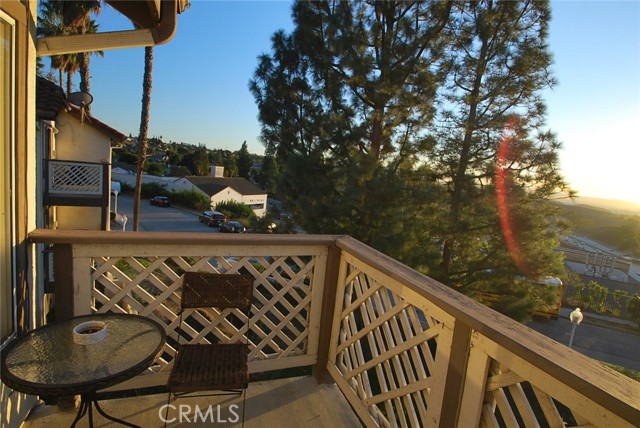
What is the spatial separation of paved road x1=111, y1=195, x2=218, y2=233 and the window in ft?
60.9

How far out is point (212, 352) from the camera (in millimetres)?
1871

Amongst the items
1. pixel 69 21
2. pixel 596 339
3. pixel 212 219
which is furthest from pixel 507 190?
pixel 212 219

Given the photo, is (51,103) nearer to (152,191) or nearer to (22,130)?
(22,130)

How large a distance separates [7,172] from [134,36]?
86 centimetres

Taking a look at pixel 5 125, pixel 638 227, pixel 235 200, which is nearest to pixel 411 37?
pixel 5 125

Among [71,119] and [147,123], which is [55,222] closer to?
[71,119]

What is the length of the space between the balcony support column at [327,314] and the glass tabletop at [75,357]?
1030mm

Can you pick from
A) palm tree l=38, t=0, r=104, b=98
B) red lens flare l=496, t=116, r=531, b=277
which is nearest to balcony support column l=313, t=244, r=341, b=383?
red lens flare l=496, t=116, r=531, b=277

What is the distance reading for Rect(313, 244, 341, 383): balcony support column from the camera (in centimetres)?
221

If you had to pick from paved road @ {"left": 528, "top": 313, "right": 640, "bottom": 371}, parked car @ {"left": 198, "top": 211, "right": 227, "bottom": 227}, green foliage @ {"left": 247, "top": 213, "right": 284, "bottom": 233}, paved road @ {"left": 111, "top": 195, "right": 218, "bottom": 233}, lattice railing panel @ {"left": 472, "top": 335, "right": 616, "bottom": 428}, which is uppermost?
lattice railing panel @ {"left": 472, "top": 335, "right": 616, "bottom": 428}

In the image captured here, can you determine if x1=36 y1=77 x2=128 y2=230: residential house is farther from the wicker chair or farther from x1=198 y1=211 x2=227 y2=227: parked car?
x1=198 y1=211 x2=227 y2=227: parked car

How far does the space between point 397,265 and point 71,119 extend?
8.03 metres

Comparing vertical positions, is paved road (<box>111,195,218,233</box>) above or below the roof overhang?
below

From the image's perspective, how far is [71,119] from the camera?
7031 mm
